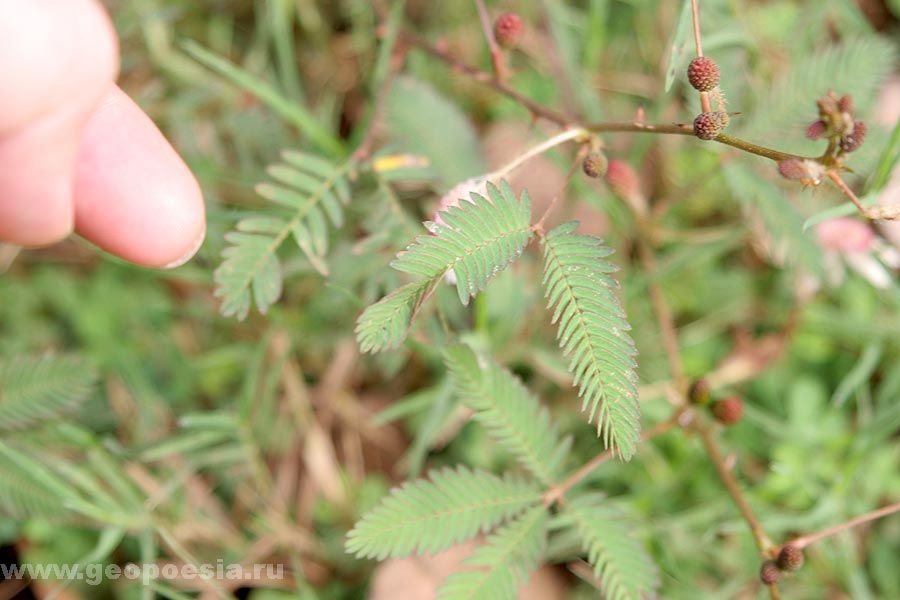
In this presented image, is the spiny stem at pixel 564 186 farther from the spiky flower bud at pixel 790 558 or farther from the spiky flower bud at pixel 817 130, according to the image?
the spiky flower bud at pixel 790 558

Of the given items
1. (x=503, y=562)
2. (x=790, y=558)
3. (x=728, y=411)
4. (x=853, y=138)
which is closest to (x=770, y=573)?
(x=790, y=558)

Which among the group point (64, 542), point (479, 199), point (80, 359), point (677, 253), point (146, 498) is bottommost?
point (64, 542)

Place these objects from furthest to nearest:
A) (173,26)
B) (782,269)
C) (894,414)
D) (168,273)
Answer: (173,26), (782,269), (168,273), (894,414)

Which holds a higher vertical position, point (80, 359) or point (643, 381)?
point (643, 381)

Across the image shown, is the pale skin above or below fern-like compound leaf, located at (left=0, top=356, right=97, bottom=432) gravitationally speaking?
above

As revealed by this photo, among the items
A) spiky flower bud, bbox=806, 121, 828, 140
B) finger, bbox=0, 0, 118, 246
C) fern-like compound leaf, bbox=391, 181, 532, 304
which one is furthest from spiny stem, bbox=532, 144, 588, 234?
finger, bbox=0, 0, 118, 246

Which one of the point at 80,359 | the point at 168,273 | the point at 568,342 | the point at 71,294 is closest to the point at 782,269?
the point at 568,342

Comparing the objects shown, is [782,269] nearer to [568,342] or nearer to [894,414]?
[894,414]

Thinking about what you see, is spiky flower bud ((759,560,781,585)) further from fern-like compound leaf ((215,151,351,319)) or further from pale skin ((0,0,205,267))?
pale skin ((0,0,205,267))
